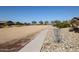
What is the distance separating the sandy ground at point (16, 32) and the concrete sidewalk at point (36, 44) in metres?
0.10

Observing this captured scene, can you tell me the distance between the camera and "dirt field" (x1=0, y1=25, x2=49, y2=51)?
3588 mm

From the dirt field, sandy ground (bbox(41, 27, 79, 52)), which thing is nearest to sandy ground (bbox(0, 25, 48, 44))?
the dirt field

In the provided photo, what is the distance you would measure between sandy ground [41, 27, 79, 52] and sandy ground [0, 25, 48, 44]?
0.25 metres

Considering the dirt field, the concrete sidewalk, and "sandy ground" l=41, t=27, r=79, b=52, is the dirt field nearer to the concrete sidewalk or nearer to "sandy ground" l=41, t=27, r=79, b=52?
the concrete sidewalk

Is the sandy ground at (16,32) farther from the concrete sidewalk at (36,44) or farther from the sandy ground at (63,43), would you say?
the sandy ground at (63,43)

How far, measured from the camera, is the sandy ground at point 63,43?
11.7ft

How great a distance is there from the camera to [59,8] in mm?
3688

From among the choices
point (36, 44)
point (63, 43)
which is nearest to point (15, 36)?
point (36, 44)

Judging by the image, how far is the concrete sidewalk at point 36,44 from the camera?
3.55m

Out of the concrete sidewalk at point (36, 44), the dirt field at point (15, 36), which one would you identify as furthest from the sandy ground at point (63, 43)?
the dirt field at point (15, 36)

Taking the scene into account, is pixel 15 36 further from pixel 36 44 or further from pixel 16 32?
pixel 36 44

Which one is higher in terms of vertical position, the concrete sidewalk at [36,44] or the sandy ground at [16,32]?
the sandy ground at [16,32]
